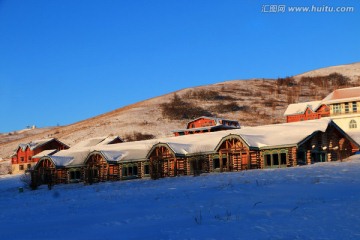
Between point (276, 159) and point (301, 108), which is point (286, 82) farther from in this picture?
point (276, 159)

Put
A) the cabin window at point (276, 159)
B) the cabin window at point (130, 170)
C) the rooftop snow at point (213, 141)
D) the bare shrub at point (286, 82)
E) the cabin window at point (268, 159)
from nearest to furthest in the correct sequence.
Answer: the cabin window at point (276, 159) < the cabin window at point (268, 159) < the rooftop snow at point (213, 141) < the cabin window at point (130, 170) < the bare shrub at point (286, 82)

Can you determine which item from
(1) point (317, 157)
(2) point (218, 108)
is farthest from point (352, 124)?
(2) point (218, 108)

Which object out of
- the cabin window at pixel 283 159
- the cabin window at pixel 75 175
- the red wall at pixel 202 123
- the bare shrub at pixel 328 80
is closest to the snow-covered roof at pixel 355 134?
the cabin window at pixel 283 159

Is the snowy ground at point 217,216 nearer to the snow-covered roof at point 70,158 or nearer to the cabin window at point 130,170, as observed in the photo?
the cabin window at point 130,170

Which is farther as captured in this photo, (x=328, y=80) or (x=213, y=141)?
(x=328, y=80)

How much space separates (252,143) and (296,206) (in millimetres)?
22999

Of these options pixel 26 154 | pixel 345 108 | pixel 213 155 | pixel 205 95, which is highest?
pixel 205 95

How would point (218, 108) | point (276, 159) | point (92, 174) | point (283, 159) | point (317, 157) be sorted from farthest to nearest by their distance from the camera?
point (218, 108)
point (92, 174)
point (317, 157)
point (276, 159)
point (283, 159)

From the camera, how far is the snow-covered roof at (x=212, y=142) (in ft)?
121

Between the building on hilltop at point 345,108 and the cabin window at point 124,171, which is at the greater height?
the building on hilltop at point 345,108

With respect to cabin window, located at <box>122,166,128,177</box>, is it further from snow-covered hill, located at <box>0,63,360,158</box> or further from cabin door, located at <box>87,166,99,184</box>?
snow-covered hill, located at <box>0,63,360,158</box>

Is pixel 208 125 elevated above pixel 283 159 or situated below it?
above

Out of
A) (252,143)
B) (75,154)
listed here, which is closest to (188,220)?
(252,143)

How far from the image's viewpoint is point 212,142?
136ft
